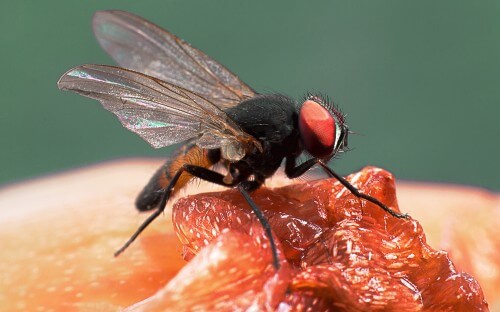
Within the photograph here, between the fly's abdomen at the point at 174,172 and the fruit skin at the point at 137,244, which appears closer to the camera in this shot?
the fruit skin at the point at 137,244

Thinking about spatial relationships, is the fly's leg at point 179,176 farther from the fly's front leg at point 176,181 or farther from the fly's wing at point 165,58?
the fly's wing at point 165,58

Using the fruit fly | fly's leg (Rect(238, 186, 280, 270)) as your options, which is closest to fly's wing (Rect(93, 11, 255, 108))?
the fruit fly

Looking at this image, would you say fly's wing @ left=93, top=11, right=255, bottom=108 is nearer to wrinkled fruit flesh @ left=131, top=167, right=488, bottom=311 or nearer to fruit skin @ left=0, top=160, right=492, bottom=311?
fruit skin @ left=0, top=160, right=492, bottom=311

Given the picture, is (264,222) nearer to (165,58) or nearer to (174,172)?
(174,172)

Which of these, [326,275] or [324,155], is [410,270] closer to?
[326,275]

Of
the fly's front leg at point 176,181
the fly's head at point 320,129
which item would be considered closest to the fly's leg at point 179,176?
the fly's front leg at point 176,181

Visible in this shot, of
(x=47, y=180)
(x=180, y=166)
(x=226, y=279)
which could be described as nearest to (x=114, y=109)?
(x=180, y=166)
